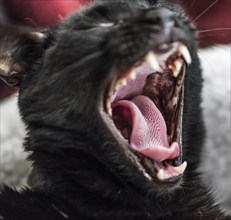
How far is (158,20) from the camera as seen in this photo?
3.22ft

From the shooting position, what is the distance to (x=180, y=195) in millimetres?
1188

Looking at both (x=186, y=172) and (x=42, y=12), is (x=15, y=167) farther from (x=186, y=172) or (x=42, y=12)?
(x=186, y=172)

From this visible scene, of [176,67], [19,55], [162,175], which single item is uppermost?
[19,55]

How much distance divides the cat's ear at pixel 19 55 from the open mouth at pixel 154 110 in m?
0.17

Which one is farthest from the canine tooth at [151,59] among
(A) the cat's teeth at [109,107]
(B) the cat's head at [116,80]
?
(A) the cat's teeth at [109,107]

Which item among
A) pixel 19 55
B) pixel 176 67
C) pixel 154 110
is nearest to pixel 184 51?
pixel 176 67

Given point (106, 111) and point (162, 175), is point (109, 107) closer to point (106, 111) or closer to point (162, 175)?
point (106, 111)

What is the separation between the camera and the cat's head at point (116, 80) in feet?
3.29

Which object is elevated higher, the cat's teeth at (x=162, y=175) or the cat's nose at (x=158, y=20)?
the cat's nose at (x=158, y=20)

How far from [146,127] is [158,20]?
0.23 metres

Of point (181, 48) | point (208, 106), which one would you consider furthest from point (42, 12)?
point (181, 48)

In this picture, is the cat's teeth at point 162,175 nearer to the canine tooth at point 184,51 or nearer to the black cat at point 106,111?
the black cat at point 106,111

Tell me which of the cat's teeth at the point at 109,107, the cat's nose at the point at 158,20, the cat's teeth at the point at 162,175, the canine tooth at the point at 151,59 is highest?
the cat's nose at the point at 158,20

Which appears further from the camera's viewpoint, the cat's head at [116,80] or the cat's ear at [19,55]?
the cat's ear at [19,55]
